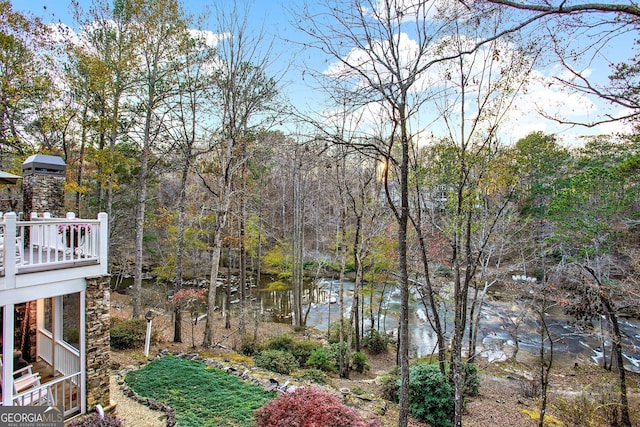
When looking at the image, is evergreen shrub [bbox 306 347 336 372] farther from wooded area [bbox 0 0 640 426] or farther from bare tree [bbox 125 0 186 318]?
bare tree [bbox 125 0 186 318]

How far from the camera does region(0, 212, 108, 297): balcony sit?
4.27 meters

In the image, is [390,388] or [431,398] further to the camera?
[390,388]

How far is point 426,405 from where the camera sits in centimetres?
726

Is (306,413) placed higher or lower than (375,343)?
higher

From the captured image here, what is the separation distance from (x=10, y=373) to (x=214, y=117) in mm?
8833

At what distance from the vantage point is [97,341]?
5.33 metres

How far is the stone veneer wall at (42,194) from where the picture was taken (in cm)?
686

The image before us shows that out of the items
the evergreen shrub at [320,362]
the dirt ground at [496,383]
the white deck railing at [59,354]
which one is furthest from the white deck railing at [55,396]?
the evergreen shrub at [320,362]

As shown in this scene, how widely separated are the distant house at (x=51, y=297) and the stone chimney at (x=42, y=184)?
0.02 meters

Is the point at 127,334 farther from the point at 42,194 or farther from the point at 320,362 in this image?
the point at 320,362

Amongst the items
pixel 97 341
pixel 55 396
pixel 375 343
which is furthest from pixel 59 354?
pixel 375 343

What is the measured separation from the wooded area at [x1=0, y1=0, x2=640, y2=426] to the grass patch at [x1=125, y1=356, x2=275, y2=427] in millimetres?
2662

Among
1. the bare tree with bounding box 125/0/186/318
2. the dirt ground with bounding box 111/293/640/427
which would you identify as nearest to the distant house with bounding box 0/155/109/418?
the dirt ground with bounding box 111/293/640/427

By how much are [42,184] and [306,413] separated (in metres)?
7.17
